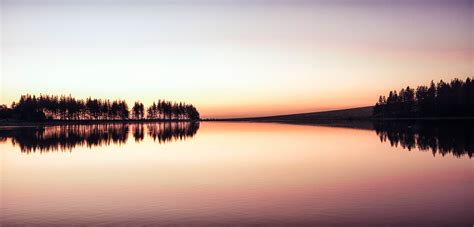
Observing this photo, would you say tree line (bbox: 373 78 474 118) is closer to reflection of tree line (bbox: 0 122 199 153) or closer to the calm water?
reflection of tree line (bbox: 0 122 199 153)

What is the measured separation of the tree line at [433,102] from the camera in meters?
137

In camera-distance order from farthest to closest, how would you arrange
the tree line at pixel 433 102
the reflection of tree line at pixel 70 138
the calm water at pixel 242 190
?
1. the tree line at pixel 433 102
2. the reflection of tree line at pixel 70 138
3. the calm water at pixel 242 190

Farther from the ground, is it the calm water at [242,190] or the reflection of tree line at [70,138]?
the reflection of tree line at [70,138]

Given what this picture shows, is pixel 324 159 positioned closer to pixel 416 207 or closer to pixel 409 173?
pixel 409 173

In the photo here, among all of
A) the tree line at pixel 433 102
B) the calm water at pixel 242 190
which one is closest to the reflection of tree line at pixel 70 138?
the calm water at pixel 242 190

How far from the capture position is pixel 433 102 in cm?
14750

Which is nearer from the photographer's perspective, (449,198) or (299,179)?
(449,198)

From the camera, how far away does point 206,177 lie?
22141 millimetres


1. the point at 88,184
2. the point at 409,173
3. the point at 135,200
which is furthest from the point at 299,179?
the point at 88,184

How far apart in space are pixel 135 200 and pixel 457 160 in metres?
20.9

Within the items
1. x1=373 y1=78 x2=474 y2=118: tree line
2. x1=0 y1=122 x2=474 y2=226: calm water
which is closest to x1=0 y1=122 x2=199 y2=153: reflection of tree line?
x1=0 y1=122 x2=474 y2=226: calm water

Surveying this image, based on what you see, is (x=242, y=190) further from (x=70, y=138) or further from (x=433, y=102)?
(x=433, y=102)

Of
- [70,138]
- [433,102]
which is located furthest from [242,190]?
[433,102]

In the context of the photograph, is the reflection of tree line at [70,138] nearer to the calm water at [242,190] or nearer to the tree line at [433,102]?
the calm water at [242,190]
